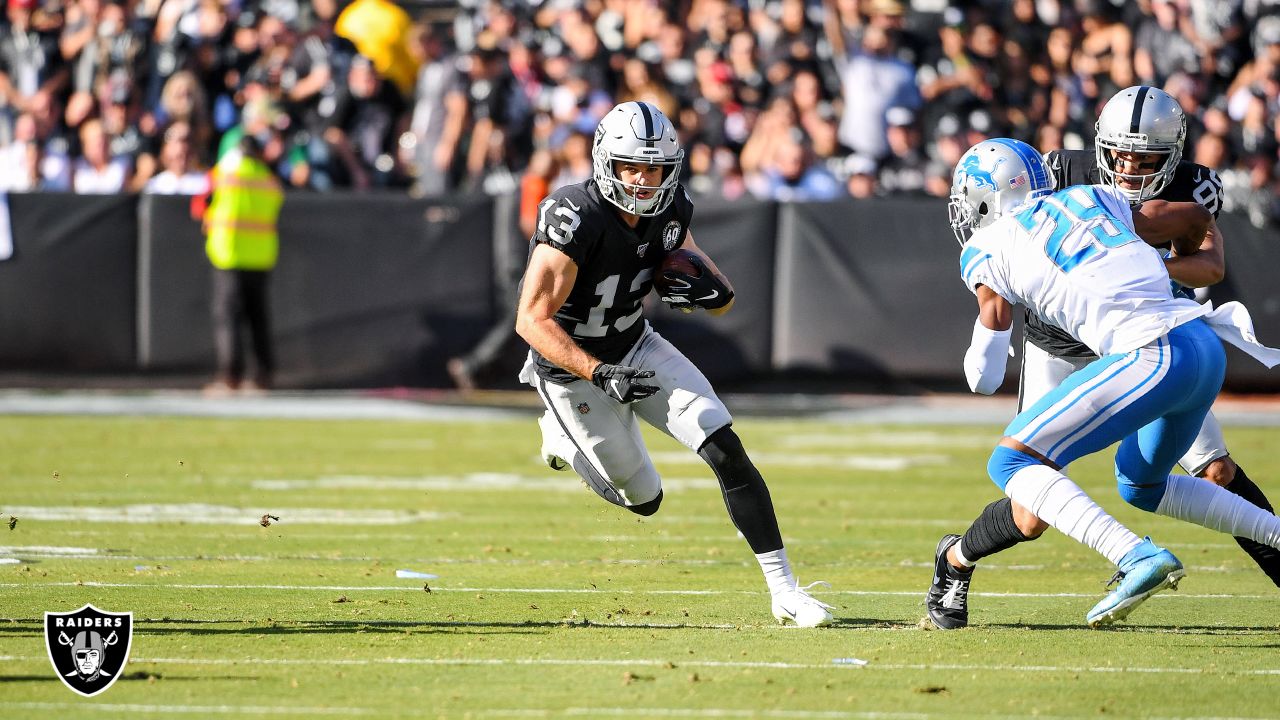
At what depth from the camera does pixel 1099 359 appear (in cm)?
525

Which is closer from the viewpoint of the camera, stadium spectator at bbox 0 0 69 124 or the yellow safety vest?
the yellow safety vest

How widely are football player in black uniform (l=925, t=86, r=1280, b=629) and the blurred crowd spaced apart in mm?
7886

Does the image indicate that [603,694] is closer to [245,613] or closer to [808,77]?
[245,613]

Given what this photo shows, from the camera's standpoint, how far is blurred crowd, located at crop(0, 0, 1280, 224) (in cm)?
1419

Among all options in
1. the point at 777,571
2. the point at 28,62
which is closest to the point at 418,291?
the point at 28,62

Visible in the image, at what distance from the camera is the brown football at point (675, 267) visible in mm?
6035

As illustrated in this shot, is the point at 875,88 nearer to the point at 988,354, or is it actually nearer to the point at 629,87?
the point at 629,87

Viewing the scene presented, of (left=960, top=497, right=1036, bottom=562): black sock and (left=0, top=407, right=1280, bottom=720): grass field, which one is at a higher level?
(left=960, top=497, right=1036, bottom=562): black sock

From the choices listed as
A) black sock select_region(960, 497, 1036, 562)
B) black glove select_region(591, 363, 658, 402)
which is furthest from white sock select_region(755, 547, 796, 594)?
black glove select_region(591, 363, 658, 402)

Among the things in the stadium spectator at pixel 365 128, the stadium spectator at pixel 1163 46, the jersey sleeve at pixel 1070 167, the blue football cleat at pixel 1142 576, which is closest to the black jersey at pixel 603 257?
the jersey sleeve at pixel 1070 167

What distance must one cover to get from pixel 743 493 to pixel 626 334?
78cm

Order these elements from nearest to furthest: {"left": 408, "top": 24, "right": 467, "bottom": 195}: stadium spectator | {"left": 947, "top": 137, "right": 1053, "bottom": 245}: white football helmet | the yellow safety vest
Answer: {"left": 947, "top": 137, "right": 1053, "bottom": 245}: white football helmet → the yellow safety vest → {"left": 408, "top": 24, "right": 467, "bottom": 195}: stadium spectator

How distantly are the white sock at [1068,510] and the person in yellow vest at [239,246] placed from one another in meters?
9.25

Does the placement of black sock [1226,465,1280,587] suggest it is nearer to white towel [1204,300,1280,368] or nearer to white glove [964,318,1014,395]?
white towel [1204,300,1280,368]
